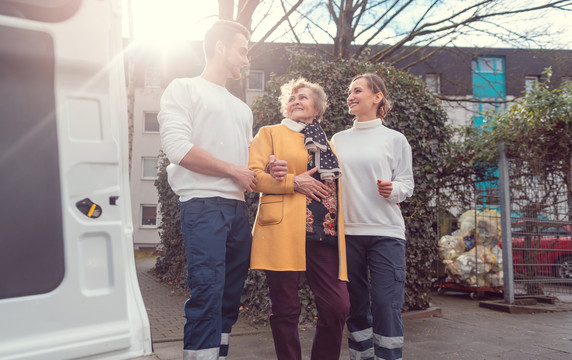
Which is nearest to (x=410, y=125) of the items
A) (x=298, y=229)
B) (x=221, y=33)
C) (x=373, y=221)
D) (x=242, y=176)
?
(x=373, y=221)

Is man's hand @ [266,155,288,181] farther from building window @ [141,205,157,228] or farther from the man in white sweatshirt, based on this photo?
building window @ [141,205,157,228]

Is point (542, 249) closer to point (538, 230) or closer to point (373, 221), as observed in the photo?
point (538, 230)

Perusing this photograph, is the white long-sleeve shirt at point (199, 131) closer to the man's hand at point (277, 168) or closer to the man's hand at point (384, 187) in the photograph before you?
the man's hand at point (277, 168)

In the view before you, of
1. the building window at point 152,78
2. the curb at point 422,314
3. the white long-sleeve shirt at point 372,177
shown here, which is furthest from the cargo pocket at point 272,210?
the building window at point 152,78

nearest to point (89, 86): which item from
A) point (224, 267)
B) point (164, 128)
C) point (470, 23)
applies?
point (164, 128)

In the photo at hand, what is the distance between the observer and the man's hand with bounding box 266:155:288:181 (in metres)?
2.60

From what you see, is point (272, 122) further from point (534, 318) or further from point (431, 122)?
point (534, 318)

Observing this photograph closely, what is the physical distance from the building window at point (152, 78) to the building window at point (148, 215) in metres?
6.97

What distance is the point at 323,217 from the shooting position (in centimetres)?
278

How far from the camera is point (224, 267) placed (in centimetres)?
242

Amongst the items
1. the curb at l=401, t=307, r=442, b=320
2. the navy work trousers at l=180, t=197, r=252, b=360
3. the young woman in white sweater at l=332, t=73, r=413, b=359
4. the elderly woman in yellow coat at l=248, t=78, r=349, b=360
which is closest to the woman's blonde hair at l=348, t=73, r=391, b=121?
the young woman in white sweater at l=332, t=73, r=413, b=359

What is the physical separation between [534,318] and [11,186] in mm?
6218

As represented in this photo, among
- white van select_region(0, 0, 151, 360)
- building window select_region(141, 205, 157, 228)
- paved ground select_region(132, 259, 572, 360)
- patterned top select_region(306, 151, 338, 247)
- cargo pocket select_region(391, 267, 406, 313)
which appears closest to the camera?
white van select_region(0, 0, 151, 360)

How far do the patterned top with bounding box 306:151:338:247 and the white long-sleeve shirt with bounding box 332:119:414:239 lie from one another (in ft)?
0.66
